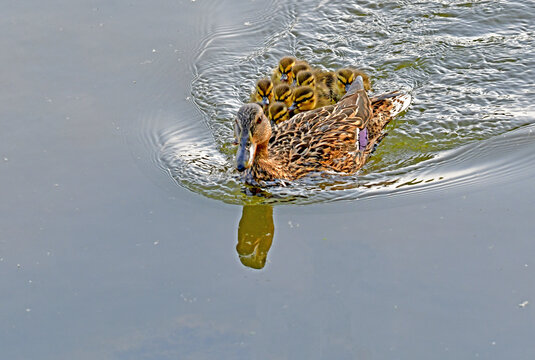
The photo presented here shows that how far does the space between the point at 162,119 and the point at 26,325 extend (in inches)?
98.8

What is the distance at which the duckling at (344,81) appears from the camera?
6641 mm

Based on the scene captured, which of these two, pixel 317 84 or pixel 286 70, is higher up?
pixel 286 70

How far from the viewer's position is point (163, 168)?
5.87 meters

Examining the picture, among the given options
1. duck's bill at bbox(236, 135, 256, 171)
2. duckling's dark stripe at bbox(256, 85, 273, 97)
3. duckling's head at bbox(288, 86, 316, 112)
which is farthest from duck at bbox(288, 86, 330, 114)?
duck's bill at bbox(236, 135, 256, 171)

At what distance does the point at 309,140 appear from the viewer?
19.3ft

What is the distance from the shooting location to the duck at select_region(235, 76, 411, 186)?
212 inches

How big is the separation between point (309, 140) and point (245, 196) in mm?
686

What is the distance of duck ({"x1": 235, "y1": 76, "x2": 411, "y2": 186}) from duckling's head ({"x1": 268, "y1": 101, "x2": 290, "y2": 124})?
25 cm

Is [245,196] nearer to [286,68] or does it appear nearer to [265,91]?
[265,91]

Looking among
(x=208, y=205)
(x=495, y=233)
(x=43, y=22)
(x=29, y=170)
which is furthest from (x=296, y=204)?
(x=43, y=22)

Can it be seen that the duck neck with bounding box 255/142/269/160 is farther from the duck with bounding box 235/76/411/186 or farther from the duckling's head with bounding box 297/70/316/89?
the duckling's head with bounding box 297/70/316/89

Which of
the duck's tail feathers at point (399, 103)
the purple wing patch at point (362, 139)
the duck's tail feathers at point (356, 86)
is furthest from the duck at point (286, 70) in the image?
the purple wing patch at point (362, 139)

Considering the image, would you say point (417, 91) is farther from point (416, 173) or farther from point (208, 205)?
point (208, 205)

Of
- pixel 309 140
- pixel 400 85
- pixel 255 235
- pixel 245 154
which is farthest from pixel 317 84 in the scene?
pixel 255 235
